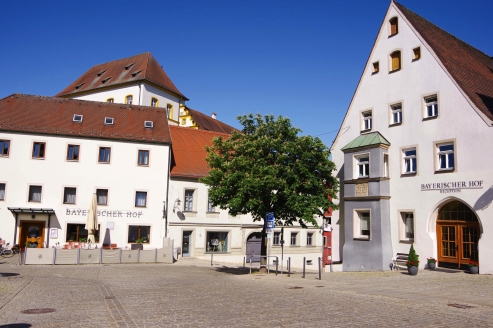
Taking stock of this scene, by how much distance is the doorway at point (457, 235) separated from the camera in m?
20.6

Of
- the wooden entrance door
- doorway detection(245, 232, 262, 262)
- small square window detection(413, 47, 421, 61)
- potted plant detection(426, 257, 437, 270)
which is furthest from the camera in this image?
doorway detection(245, 232, 262, 262)

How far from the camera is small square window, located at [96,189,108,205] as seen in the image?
31752mm

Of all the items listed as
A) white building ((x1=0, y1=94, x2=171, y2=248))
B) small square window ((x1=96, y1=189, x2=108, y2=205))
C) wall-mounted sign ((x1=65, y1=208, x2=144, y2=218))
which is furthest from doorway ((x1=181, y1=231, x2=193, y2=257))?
small square window ((x1=96, y1=189, x2=108, y2=205))

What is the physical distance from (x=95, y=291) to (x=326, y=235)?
Answer: 28735mm

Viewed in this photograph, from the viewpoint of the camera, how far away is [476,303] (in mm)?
12039

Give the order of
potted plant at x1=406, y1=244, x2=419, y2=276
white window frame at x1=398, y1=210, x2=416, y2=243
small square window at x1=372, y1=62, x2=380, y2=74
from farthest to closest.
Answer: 1. small square window at x1=372, y1=62, x2=380, y2=74
2. white window frame at x1=398, y1=210, x2=416, y2=243
3. potted plant at x1=406, y1=244, x2=419, y2=276

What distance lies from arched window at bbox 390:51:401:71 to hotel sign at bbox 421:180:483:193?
657cm

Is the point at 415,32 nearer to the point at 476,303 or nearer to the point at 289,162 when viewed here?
the point at 289,162

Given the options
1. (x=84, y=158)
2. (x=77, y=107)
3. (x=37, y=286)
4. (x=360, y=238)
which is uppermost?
(x=77, y=107)

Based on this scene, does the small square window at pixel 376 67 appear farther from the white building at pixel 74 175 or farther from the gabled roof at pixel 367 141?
the white building at pixel 74 175

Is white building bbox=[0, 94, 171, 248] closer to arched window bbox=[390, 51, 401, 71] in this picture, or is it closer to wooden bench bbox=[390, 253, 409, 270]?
wooden bench bbox=[390, 253, 409, 270]

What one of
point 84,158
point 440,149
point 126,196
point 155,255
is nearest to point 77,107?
point 84,158

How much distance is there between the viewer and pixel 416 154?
22719 mm

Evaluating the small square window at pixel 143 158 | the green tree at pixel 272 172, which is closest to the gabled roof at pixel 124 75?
the small square window at pixel 143 158
